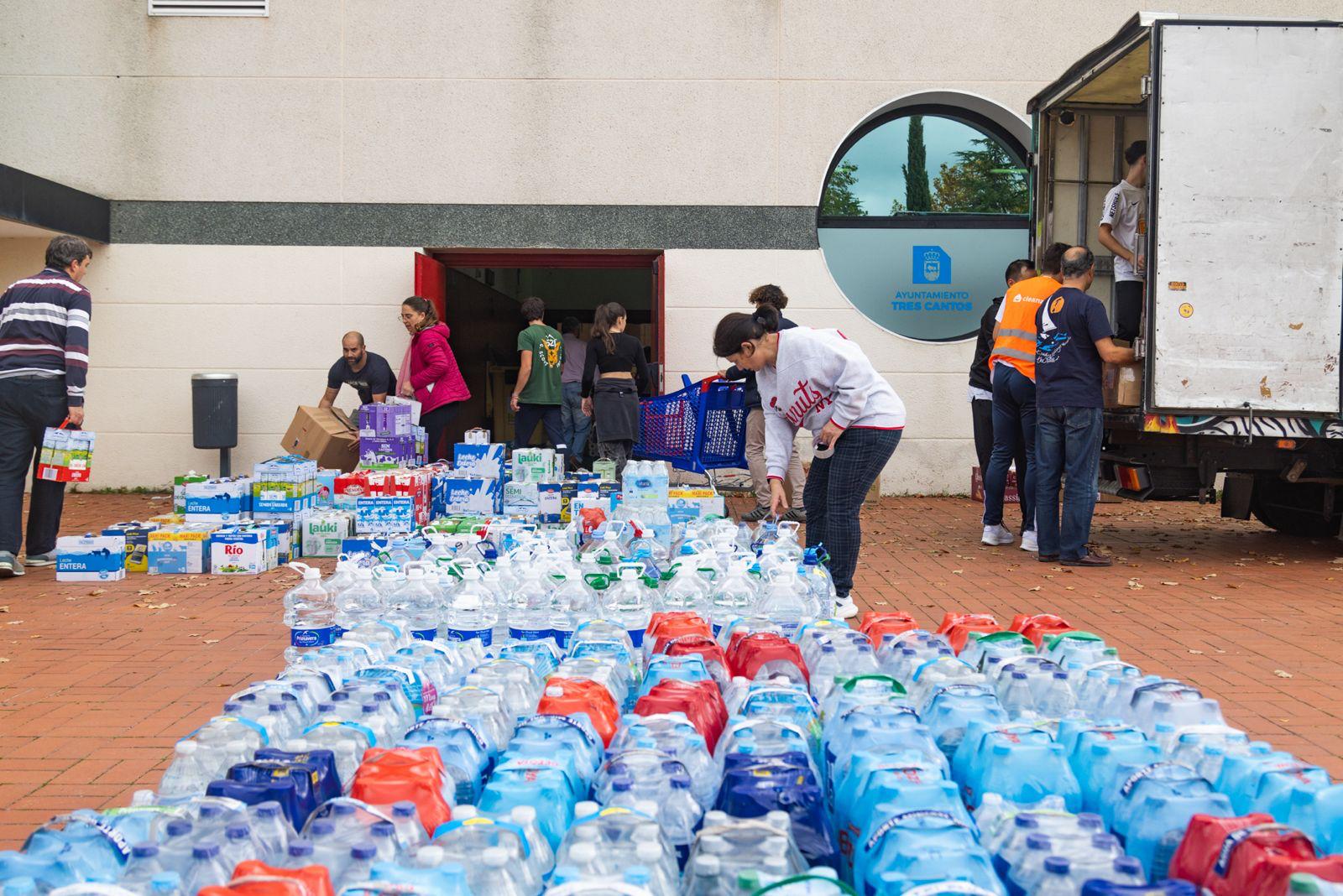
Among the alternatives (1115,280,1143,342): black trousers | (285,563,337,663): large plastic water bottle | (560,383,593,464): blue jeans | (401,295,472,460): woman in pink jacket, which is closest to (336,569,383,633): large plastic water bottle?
(285,563,337,663): large plastic water bottle

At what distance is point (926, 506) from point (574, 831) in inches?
422

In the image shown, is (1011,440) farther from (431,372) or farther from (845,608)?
(431,372)

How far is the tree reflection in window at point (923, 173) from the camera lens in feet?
44.0

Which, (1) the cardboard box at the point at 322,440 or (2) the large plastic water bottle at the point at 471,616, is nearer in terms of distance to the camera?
(2) the large plastic water bottle at the point at 471,616

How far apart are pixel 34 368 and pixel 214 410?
4.71 m

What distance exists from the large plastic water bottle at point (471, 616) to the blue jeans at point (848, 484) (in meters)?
2.41

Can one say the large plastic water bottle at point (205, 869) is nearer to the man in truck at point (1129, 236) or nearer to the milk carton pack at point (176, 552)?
the milk carton pack at point (176, 552)

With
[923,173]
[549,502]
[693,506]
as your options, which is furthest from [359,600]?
[923,173]

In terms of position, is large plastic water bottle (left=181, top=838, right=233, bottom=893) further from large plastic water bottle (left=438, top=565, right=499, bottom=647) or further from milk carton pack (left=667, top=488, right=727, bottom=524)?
milk carton pack (left=667, top=488, right=727, bottom=524)

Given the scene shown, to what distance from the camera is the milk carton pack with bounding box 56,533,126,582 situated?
8.25 metres

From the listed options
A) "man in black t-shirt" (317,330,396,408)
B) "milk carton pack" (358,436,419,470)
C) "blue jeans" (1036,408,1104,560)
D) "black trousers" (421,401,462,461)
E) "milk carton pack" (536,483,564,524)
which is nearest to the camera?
"blue jeans" (1036,408,1104,560)

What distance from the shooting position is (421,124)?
518 inches

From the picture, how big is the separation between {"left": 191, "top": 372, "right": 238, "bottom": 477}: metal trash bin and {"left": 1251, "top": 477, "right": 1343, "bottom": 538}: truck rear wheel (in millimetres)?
10217

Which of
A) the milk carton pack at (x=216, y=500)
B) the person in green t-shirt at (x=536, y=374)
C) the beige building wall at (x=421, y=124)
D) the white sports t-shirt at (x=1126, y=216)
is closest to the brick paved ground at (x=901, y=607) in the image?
the milk carton pack at (x=216, y=500)
